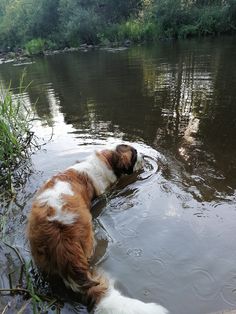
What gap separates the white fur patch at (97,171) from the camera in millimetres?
4582

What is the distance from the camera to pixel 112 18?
4144cm

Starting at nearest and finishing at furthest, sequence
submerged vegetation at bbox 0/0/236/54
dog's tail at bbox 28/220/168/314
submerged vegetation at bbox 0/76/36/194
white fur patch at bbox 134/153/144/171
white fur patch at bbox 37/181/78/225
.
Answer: dog's tail at bbox 28/220/168/314 → white fur patch at bbox 37/181/78/225 → white fur patch at bbox 134/153/144/171 → submerged vegetation at bbox 0/76/36/194 → submerged vegetation at bbox 0/0/236/54

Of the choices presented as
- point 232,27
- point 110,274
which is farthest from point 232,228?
point 232,27

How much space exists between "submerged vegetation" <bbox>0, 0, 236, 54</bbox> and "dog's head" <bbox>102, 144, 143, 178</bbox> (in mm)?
27817

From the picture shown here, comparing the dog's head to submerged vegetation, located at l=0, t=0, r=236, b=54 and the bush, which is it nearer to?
submerged vegetation, located at l=0, t=0, r=236, b=54

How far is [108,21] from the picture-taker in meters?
40.8

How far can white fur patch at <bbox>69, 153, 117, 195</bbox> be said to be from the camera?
15.0ft

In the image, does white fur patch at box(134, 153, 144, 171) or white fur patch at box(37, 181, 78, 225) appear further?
white fur patch at box(134, 153, 144, 171)

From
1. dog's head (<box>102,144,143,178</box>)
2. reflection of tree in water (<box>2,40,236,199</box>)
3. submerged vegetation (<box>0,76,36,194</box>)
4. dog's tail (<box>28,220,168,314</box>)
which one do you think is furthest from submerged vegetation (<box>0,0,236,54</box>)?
dog's tail (<box>28,220,168,314</box>)

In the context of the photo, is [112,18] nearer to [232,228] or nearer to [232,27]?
[232,27]

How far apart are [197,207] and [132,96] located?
21.5ft

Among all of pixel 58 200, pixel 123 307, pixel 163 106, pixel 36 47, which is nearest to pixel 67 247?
pixel 58 200

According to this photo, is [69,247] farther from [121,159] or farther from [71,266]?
[121,159]

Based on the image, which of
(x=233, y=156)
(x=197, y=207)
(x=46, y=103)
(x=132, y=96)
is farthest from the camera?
(x=46, y=103)
